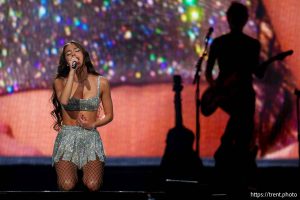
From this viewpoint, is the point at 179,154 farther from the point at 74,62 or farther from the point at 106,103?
the point at 74,62

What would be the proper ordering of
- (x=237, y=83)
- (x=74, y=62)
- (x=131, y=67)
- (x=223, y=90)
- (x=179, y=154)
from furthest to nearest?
(x=131, y=67) → (x=179, y=154) → (x=223, y=90) → (x=237, y=83) → (x=74, y=62)

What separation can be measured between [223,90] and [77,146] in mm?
2206

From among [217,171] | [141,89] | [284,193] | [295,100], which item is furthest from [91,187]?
[295,100]

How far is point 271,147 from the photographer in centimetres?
705

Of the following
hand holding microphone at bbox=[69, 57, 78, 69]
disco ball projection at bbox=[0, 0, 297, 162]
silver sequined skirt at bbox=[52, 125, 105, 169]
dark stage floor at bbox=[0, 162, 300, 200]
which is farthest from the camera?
disco ball projection at bbox=[0, 0, 297, 162]

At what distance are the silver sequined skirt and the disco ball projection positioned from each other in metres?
2.84

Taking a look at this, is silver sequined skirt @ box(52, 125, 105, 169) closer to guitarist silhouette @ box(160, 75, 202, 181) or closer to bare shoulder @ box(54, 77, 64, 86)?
bare shoulder @ box(54, 77, 64, 86)

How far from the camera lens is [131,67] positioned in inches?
278

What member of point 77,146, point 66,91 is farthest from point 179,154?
point 66,91

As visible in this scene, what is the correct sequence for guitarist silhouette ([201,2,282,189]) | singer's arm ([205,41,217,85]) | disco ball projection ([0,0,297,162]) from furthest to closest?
1. disco ball projection ([0,0,297,162])
2. singer's arm ([205,41,217,85])
3. guitarist silhouette ([201,2,282,189])

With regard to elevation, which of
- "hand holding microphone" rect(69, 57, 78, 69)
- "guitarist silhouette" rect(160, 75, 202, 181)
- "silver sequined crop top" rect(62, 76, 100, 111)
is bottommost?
"guitarist silhouette" rect(160, 75, 202, 181)

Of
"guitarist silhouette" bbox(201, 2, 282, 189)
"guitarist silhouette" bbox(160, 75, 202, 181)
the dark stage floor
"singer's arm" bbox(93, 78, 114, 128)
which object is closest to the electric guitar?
"guitarist silhouette" bbox(201, 2, 282, 189)

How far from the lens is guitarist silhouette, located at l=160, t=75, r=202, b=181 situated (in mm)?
6121

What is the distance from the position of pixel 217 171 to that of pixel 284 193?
84.4 inches
